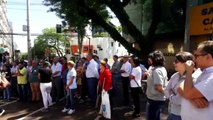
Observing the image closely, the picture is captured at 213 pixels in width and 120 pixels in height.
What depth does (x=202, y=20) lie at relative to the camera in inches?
695

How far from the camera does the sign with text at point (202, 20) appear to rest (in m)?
16.9

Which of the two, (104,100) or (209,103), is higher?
(209,103)

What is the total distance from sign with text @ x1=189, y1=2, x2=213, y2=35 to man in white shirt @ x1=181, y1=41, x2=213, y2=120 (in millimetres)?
14382

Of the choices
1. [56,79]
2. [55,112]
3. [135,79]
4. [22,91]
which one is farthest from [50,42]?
[135,79]

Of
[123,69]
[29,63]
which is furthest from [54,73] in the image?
[123,69]

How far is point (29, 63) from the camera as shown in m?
13.5

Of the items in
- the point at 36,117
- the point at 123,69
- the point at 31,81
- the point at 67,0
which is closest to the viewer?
the point at 36,117

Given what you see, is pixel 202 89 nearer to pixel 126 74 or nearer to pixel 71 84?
pixel 71 84

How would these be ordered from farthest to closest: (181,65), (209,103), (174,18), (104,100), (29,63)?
1. (174,18)
2. (29,63)
3. (104,100)
4. (181,65)
5. (209,103)

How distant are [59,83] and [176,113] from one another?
28.2ft

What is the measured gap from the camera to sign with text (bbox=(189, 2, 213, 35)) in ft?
55.5

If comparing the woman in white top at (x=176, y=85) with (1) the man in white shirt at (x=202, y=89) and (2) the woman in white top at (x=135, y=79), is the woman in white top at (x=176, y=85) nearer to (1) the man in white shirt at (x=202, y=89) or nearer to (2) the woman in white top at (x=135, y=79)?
(1) the man in white shirt at (x=202, y=89)

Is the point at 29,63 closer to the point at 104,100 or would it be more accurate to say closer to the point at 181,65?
the point at 104,100

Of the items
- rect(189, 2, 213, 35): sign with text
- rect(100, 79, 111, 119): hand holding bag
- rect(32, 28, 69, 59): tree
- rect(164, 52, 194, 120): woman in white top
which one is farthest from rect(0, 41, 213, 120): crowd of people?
rect(32, 28, 69, 59): tree
